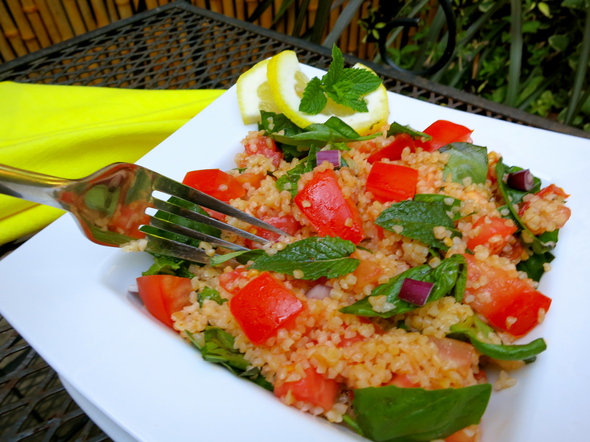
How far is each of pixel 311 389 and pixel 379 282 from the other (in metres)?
0.36

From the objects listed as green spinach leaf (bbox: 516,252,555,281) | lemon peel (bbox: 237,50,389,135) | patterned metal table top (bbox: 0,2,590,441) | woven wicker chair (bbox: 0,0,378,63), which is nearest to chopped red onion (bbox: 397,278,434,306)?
green spinach leaf (bbox: 516,252,555,281)

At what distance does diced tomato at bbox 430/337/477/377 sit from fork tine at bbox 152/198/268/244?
2.00 ft

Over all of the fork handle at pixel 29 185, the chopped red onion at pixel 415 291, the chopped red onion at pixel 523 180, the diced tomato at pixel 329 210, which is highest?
the fork handle at pixel 29 185

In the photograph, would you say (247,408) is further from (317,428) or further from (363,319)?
(363,319)

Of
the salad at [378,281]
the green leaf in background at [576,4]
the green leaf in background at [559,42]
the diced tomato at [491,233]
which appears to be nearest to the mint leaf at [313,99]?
the salad at [378,281]

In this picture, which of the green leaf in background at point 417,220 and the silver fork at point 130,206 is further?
the green leaf in background at point 417,220

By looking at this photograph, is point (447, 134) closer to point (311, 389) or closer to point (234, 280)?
point (234, 280)

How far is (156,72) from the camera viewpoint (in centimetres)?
240

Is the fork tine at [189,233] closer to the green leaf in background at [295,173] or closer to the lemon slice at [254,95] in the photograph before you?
the green leaf in background at [295,173]

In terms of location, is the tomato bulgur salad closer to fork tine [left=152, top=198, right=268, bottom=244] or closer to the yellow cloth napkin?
fork tine [left=152, top=198, right=268, bottom=244]

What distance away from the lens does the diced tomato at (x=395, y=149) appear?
1.52 meters

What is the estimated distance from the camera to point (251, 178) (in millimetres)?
1550

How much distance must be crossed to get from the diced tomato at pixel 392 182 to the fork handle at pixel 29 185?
0.89 m

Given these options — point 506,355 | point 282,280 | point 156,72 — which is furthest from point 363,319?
point 156,72
